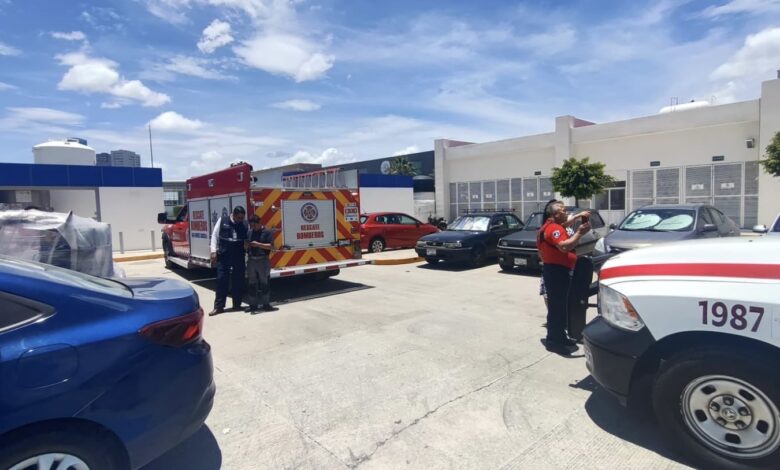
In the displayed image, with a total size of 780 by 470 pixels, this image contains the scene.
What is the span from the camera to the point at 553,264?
17.1ft

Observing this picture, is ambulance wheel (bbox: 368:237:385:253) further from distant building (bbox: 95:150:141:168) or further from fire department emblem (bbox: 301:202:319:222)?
distant building (bbox: 95:150:141:168)

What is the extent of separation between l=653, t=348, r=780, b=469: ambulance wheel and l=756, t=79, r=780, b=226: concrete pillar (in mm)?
19191

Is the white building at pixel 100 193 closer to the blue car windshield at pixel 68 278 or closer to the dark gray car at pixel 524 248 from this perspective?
the dark gray car at pixel 524 248

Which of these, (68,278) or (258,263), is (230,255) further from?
(68,278)

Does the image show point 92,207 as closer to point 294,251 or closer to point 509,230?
point 294,251

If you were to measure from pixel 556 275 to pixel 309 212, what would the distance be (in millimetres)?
5041

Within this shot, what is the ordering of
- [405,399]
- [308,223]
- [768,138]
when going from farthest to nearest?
[768,138] < [308,223] < [405,399]

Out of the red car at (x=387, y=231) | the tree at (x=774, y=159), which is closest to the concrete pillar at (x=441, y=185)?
the red car at (x=387, y=231)

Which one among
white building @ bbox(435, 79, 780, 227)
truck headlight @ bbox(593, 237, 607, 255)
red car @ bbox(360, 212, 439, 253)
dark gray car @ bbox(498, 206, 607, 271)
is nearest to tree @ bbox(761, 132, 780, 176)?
white building @ bbox(435, 79, 780, 227)

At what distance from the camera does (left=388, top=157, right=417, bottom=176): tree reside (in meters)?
39.2

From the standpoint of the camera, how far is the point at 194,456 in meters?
3.19

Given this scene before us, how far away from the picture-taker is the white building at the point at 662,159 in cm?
1841

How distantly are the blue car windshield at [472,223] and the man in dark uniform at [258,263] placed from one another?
22.2 ft

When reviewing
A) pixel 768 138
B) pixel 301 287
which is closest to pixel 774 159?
pixel 768 138
